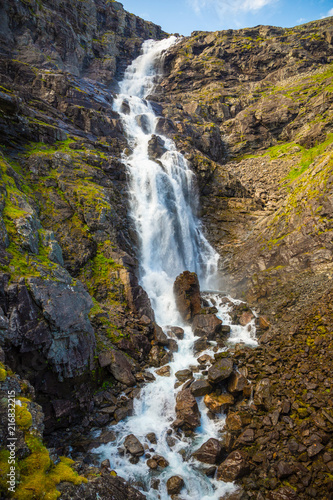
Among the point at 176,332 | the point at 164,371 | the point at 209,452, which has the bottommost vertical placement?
the point at 209,452

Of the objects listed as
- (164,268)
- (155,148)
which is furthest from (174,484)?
(155,148)

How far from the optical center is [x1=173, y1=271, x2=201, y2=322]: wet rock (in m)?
21.5

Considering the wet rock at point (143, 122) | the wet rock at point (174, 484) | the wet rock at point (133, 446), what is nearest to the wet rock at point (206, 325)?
the wet rock at point (133, 446)

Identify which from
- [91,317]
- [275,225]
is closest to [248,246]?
[275,225]

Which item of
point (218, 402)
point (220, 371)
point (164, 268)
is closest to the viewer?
point (218, 402)

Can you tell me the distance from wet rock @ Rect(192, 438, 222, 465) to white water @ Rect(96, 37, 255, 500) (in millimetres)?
273

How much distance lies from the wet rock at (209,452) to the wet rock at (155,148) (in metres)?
32.4

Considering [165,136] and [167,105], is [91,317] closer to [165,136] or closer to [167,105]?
[165,136]

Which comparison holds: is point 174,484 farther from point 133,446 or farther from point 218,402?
point 218,402

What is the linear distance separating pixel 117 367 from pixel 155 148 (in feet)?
102

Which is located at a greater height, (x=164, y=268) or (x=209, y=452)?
(x=164, y=268)

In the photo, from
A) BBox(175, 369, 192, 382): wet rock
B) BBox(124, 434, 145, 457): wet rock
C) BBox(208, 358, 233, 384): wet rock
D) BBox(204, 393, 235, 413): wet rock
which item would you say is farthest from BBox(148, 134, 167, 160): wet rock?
BBox(124, 434, 145, 457): wet rock

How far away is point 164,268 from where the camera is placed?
87.9 feet

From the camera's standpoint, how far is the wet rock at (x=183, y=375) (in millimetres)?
15055
